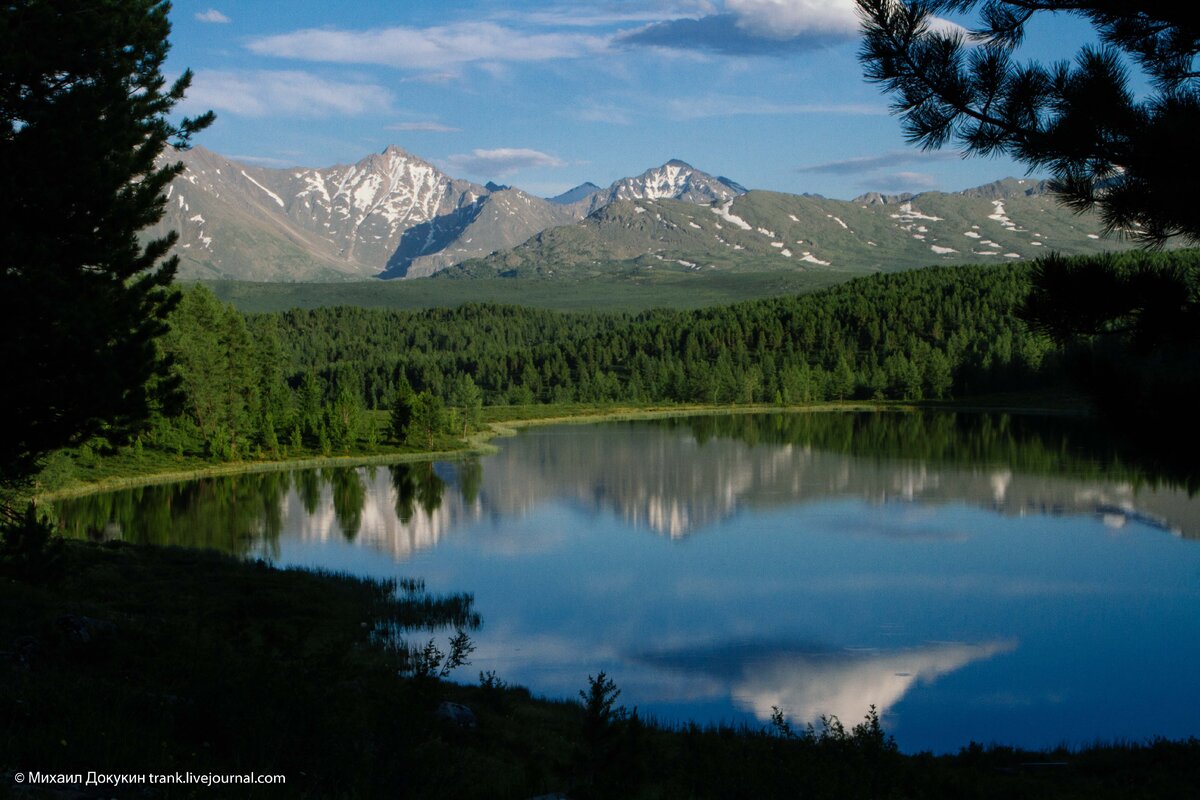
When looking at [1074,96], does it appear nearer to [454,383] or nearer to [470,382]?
[470,382]

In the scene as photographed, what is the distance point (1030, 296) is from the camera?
12.6m

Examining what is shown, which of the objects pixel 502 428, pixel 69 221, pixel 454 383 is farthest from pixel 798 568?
pixel 454 383

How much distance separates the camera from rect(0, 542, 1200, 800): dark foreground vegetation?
9859mm

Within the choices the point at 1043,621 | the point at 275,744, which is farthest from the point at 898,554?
the point at 275,744

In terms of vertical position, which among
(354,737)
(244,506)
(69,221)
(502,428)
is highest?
(69,221)

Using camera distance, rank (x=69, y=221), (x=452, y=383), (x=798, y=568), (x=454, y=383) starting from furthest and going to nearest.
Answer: (x=452, y=383) → (x=454, y=383) → (x=798, y=568) → (x=69, y=221)

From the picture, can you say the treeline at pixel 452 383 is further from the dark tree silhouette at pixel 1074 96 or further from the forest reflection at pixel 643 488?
the dark tree silhouette at pixel 1074 96

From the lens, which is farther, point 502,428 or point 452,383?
point 452,383

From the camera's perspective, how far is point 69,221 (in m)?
23.2

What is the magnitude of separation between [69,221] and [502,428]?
111 meters

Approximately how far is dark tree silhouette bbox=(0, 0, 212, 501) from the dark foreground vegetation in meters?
3.98

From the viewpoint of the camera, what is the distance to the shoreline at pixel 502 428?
7381 cm

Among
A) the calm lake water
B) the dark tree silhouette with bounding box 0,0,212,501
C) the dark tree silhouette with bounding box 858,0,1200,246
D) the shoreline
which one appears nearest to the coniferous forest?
the shoreline

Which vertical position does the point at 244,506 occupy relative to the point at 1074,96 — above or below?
below
